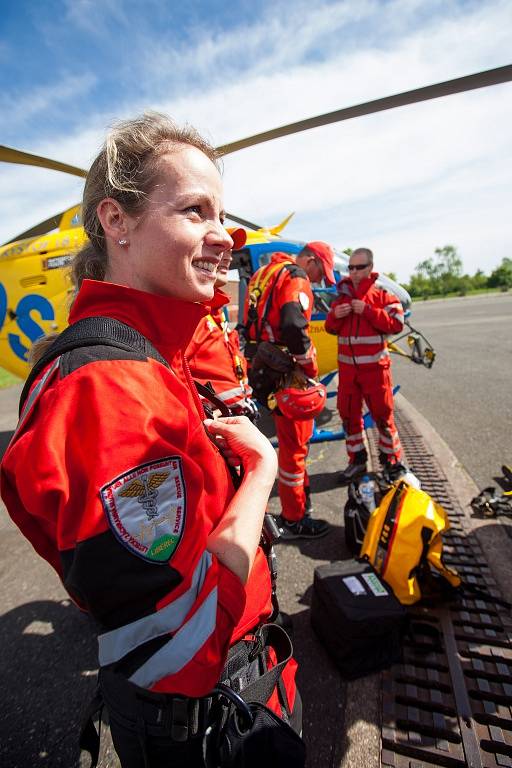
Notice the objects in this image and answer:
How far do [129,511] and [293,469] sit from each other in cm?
282

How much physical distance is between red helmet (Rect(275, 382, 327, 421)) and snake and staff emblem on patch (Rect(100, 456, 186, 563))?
2653 millimetres

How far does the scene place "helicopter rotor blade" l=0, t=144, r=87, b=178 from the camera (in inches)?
136

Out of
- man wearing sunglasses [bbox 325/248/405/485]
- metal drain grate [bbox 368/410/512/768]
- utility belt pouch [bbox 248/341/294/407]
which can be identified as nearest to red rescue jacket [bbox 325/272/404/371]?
man wearing sunglasses [bbox 325/248/405/485]

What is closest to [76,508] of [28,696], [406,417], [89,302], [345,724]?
[89,302]

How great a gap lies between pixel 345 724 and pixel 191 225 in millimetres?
2213

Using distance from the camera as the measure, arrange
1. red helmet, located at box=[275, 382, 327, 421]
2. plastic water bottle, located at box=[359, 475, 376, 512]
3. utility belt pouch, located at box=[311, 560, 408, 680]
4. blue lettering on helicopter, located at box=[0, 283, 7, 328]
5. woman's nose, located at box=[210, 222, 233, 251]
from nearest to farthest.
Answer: woman's nose, located at box=[210, 222, 233, 251] → utility belt pouch, located at box=[311, 560, 408, 680] → plastic water bottle, located at box=[359, 475, 376, 512] → red helmet, located at box=[275, 382, 327, 421] → blue lettering on helicopter, located at box=[0, 283, 7, 328]

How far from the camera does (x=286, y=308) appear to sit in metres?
3.45

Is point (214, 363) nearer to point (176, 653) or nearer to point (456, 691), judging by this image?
point (176, 653)

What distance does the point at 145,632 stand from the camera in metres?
0.72

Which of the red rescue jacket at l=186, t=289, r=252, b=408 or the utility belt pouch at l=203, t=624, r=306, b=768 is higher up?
the red rescue jacket at l=186, t=289, r=252, b=408

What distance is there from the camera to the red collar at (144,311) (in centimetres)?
92

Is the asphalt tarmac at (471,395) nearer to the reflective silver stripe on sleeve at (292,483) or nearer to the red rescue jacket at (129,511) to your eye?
the reflective silver stripe on sleeve at (292,483)

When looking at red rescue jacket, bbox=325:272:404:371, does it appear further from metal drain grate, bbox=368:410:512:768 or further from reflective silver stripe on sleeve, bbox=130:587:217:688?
reflective silver stripe on sleeve, bbox=130:587:217:688

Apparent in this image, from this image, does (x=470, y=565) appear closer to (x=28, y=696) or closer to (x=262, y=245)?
(x=28, y=696)
